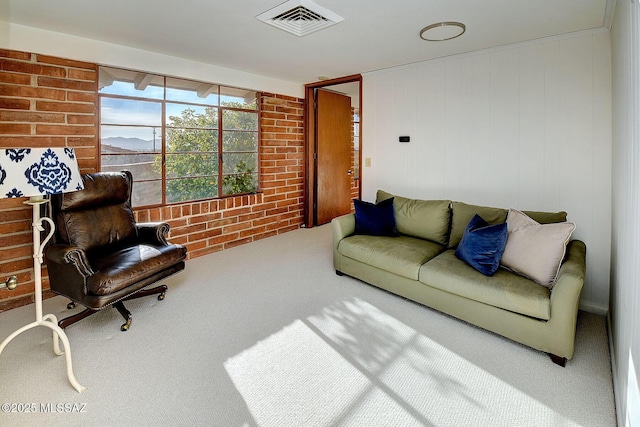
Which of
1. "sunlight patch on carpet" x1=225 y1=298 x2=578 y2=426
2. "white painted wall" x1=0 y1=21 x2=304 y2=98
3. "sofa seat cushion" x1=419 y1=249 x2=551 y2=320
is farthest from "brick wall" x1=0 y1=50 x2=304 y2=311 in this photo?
"sofa seat cushion" x1=419 y1=249 x2=551 y2=320

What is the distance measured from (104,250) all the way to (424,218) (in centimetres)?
289

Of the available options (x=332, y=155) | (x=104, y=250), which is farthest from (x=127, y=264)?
(x=332, y=155)

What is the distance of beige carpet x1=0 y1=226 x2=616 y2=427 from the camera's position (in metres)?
1.73

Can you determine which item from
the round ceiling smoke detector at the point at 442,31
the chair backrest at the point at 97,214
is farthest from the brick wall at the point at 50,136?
the round ceiling smoke detector at the point at 442,31

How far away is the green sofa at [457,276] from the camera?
2.11 m

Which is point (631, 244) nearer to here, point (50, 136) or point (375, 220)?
point (375, 220)

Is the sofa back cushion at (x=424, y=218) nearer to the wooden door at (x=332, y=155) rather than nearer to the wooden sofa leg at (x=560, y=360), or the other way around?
the wooden sofa leg at (x=560, y=360)

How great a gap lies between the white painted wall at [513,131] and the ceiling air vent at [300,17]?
1.57m

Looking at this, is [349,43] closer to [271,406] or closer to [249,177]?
[249,177]

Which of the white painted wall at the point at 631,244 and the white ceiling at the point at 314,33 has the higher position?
the white ceiling at the point at 314,33

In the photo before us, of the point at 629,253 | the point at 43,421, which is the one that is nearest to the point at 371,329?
the point at 629,253

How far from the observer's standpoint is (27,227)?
9.81 ft

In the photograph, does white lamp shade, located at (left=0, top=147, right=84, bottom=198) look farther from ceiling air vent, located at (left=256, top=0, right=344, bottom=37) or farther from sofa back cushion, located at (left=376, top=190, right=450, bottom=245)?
sofa back cushion, located at (left=376, top=190, right=450, bottom=245)

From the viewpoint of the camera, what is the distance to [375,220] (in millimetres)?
3590
